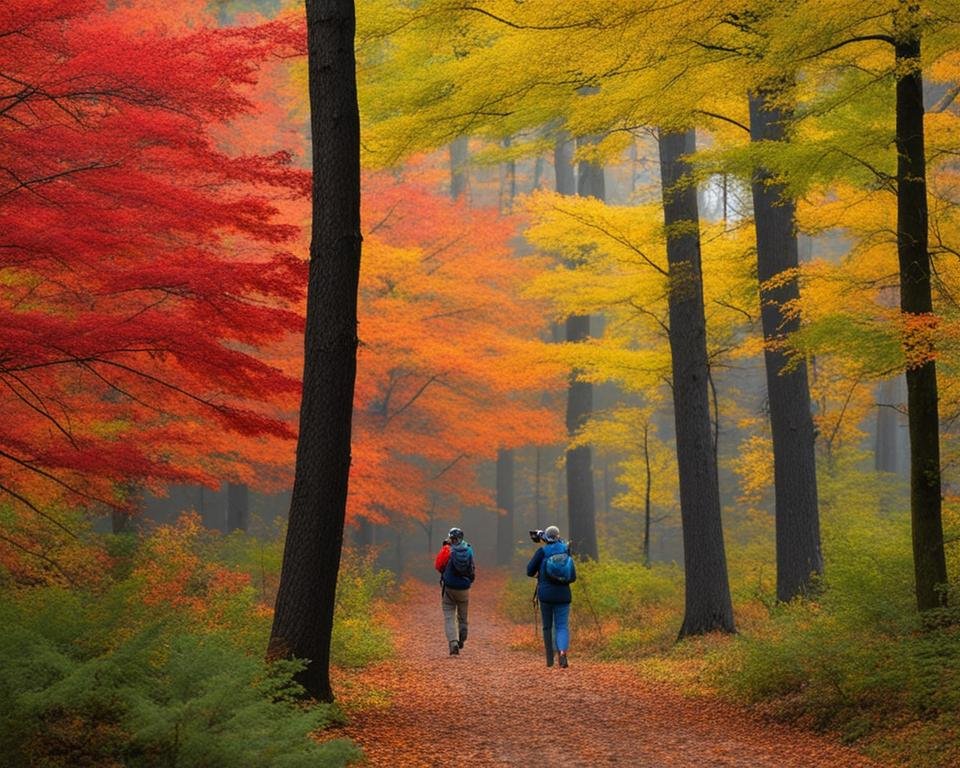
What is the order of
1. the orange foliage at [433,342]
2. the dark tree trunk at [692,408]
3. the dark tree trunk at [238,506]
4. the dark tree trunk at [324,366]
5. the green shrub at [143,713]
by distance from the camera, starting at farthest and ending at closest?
1. the dark tree trunk at [238,506]
2. the orange foliage at [433,342]
3. the dark tree trunk at [692,408]
4. the dark tree trunk at [324,366]
5. the green shrub at [143,713]

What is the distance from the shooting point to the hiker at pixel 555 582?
37.5 feet

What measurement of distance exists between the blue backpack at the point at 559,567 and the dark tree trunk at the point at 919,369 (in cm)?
427

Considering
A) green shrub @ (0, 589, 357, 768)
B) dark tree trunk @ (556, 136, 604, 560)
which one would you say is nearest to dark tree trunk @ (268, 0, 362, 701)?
green shrub @ (0, 589, 357, 768)

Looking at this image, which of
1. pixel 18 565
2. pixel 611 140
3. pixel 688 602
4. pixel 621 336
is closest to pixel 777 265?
pixel 611 140

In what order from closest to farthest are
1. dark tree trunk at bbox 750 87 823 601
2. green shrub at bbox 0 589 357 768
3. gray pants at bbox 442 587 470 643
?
green shrub at bbox 0 589 357 768 → dark tree trunk at bbox 750 87 823 601 → gray pants at bbox 442 587 470 643

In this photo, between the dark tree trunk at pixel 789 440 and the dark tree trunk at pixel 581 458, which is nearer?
the dark tree trunk at pixel 789 440

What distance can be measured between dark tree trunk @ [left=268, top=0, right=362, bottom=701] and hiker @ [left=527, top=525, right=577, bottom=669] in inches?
171

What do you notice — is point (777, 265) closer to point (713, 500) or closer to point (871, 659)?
point (713, 500)

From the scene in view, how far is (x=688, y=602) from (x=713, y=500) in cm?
139

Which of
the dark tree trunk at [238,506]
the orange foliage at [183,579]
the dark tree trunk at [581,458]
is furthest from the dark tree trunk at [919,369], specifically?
the dark tree trunk at [238,506]

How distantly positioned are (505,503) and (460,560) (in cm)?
2144

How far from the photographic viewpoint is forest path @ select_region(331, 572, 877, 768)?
22.1 ft

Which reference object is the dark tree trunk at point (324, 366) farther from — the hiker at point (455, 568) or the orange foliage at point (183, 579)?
the hiker at point (455, 568)

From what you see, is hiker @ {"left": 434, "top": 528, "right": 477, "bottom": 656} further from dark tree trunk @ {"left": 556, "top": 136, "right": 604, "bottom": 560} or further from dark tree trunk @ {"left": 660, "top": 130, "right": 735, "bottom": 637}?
dark tree trunk @ {"left": 556, "top": 136, "right": 604, "bottom": 560}
